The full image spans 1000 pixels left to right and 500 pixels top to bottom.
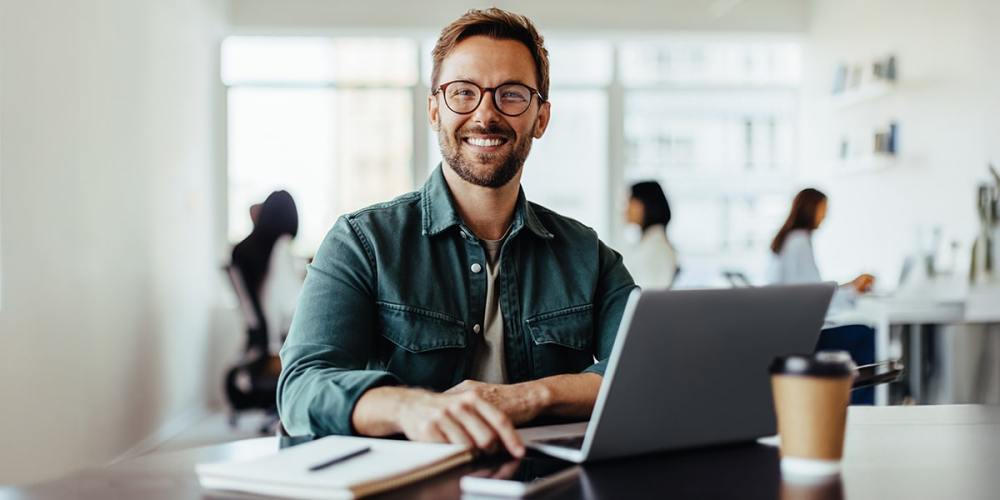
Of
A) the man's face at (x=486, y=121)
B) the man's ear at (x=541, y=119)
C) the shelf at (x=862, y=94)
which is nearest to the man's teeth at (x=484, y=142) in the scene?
the man's face at (x=486, y=121)

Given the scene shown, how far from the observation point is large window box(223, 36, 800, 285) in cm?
723

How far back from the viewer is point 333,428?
4.12 feet

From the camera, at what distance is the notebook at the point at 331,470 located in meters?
0.87

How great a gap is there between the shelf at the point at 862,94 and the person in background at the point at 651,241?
153cm

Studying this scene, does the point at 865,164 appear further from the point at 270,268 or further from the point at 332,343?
the point at 332,343

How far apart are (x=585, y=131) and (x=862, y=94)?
2057 millimetres

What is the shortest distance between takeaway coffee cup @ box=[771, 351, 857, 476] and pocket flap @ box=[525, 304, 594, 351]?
2.24 feet

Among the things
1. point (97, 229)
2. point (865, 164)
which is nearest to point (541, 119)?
point (97, 229)

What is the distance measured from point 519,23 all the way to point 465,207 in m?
0.32

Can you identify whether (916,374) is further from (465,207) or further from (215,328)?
(215,328)

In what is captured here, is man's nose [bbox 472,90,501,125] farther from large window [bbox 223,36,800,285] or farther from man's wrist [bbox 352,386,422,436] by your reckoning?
large window [bbox 223,36,800,285]

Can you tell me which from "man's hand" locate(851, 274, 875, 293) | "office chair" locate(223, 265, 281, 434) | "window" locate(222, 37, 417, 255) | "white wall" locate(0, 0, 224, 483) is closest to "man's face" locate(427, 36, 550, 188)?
"white wall" locate(0, 0, 224, 483)

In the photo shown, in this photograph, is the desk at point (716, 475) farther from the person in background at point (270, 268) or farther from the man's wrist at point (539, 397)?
the person in background at point (270, 268)

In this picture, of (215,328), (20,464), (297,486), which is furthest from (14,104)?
(215,328)
